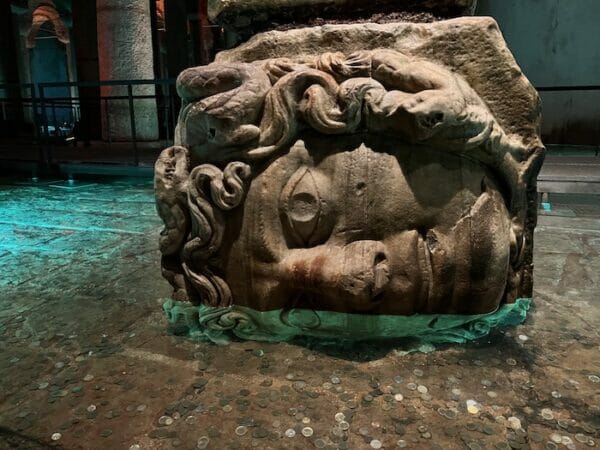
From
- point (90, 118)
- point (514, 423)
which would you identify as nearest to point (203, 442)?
point (514, 423)

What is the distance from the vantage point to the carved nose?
1554 mm

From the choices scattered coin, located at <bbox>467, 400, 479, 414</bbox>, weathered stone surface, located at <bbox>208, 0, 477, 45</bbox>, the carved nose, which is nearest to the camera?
scattered coin, located at <bbox>467, 400, 479, 414</bbox>

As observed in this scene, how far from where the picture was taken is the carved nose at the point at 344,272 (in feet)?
5.10

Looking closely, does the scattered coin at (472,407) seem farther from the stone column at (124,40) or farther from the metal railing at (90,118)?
the stone column at (124,40)

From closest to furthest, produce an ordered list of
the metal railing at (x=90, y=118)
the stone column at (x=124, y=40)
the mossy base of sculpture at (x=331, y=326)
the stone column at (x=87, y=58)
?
the mossy base of sculpture at (x=331, y=326) → the metal railing at (x=90, y=118) → the stone column at (x=124, y=40) → the stone column at (x=87, y=58)

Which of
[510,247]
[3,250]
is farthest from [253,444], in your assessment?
[3,250]

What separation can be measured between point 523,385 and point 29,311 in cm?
179

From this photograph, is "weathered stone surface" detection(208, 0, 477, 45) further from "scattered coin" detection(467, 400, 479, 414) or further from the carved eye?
"scattered coin" detection(467, 400, 479, 414)

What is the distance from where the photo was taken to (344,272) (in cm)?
156

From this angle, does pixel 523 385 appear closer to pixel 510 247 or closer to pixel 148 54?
pixel 510 247

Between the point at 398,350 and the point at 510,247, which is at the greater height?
the point at 510,247

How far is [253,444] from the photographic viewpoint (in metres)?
1.18

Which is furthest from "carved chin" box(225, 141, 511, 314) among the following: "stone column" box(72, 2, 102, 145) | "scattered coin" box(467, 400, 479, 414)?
"stone column" box(72, 2, 102, 145)

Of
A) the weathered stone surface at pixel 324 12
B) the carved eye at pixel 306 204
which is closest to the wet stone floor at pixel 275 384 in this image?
the carved eye at pixel 306 204
